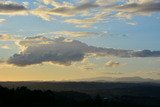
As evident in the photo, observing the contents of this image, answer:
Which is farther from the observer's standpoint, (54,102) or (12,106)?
(54,102)

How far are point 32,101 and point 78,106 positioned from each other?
19215 mm

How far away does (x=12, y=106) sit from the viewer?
174 m

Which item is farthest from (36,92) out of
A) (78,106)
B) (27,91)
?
(78,106)

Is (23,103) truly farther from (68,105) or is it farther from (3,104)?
(68,105)

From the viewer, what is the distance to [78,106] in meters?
197

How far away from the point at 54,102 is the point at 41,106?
1843 centimetres

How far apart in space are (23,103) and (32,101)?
201 inches

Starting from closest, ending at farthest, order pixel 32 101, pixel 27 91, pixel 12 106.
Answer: pixel 12 106 < pixel 32 101 < pixel 27 91

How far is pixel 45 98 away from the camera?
7638 inches

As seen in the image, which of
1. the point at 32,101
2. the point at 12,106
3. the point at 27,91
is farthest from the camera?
the point at 27,91

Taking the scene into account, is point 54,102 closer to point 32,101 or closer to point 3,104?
point 32,101

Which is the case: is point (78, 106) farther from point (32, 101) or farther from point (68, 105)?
point (32, 101)

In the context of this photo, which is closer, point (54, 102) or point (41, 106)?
point (41, 106)

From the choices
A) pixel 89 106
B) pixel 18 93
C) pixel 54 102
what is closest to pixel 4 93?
pixel 18 93
